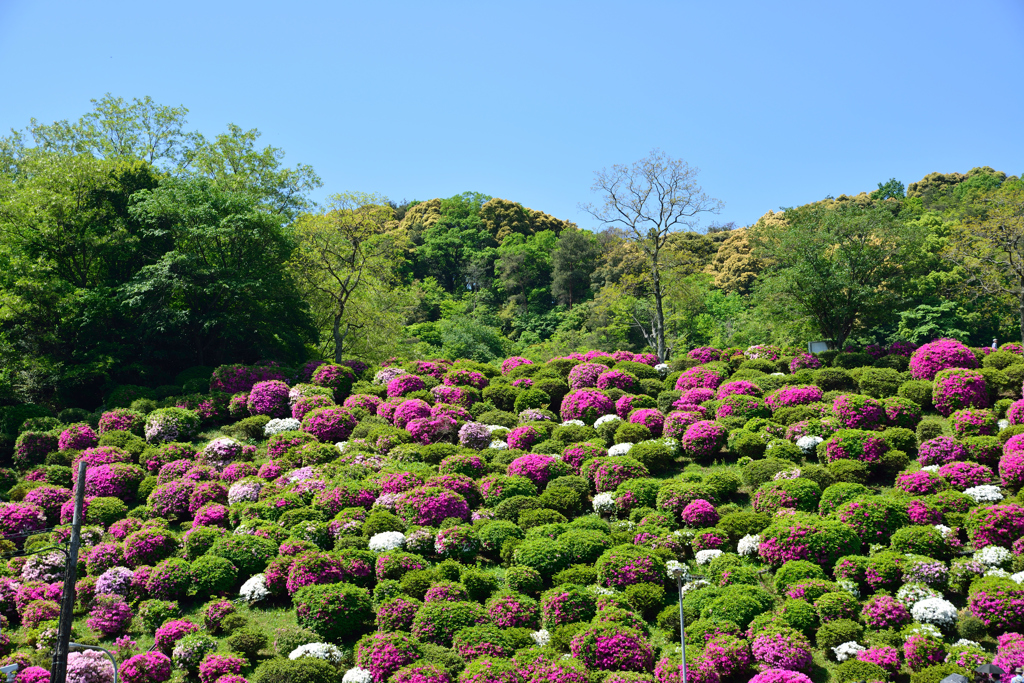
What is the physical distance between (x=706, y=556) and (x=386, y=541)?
8.32m

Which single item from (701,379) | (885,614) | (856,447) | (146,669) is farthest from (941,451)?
(146,669)

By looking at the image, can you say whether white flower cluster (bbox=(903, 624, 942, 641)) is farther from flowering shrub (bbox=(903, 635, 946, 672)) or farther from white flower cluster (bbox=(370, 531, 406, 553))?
white flower cluster (bbox=(370, 531, 406, 553))

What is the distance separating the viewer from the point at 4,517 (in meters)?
22.5

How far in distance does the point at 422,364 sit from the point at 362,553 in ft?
52.4

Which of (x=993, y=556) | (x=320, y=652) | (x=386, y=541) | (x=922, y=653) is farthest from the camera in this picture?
(x=386, y=541)

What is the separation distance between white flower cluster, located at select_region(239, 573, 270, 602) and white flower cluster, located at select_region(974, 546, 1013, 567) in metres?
16.8

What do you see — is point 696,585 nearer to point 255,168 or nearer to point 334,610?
point 334,610

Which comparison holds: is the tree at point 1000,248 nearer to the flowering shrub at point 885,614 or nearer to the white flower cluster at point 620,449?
the white flower cluster at point 620,449

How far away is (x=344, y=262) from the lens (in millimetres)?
39094

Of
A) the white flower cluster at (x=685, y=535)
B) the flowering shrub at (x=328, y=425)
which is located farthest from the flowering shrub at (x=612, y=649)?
the flowering shrub at (x=328, y=425)

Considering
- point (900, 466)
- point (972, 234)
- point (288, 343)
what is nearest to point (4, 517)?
point (288, 343)

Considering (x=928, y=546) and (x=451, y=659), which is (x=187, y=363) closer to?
(x=451, y=659)

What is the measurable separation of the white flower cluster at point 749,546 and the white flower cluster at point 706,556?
588 mm

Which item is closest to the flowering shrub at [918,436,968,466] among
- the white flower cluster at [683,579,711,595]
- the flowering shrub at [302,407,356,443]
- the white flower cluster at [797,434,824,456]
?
the white flower cluster at [797,434,824,456]
